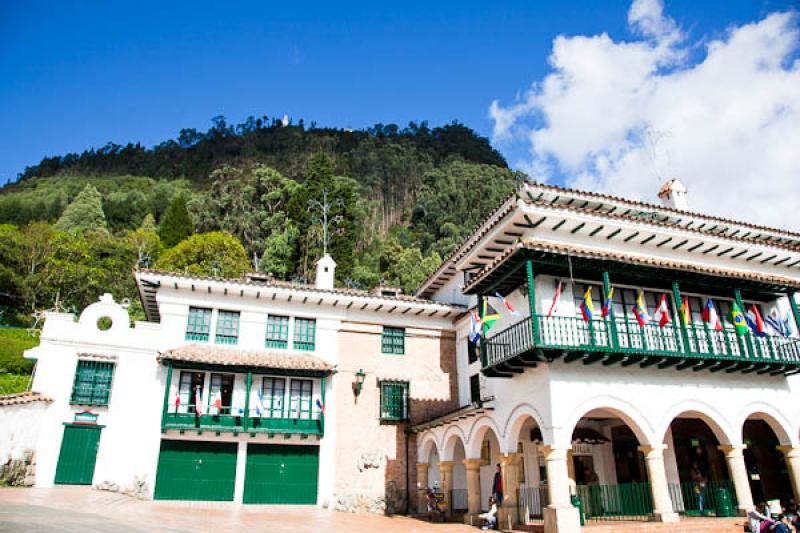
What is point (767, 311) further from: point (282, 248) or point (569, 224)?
point (282, 248)

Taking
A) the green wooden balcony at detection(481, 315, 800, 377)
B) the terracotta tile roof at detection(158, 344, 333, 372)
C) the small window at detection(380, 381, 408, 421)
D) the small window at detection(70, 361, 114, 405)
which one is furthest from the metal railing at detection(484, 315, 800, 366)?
the small window at detection(70, 361, 114, 405)

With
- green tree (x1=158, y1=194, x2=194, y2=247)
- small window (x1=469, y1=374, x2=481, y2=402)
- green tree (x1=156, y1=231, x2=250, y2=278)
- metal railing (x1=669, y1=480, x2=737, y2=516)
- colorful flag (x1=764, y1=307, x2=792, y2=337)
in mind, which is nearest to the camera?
metal railing (x1=669, y1=480, x2=737, y2=516)

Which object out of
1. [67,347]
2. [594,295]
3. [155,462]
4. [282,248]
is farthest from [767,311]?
[282,248]

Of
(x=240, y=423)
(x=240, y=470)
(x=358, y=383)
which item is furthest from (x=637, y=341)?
(x=240, y=470)

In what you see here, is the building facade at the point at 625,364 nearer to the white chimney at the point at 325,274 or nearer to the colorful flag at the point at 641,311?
the colorful flag at the point at 641,311

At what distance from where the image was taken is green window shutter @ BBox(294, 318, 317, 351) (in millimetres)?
22094

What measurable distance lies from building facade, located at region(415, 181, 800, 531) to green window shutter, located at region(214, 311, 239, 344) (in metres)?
8.71

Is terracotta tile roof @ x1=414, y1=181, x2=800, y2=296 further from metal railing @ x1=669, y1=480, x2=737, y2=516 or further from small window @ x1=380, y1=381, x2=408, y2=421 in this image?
metal railing @ x1=669, y1=480, x2=737, y2=516

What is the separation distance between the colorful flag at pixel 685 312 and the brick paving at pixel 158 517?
8973mm

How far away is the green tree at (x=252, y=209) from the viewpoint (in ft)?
177

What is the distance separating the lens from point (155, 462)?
62.4ft

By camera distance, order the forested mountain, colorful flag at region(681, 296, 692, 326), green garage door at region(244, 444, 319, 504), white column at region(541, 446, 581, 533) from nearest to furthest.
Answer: white column at region(541, 446, 581, 533), colorful flag at region(681, 296, 692, 326), green garage door at region(244, 444, 319, 504), the forested mountain

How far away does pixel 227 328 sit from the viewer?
2130cm

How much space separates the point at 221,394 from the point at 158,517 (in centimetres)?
682
